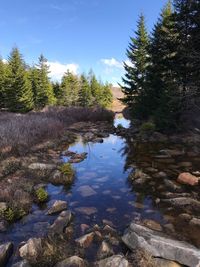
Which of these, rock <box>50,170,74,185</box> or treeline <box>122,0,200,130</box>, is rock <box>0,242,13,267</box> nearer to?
rock <box>50,170,74,185</box>

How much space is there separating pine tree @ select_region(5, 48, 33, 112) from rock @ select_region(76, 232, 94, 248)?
97.3ft

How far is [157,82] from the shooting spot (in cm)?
1794

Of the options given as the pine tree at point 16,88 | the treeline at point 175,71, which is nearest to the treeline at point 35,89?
the pine tree at point 16,88

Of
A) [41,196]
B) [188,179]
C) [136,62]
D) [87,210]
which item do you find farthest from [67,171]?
[136,62]

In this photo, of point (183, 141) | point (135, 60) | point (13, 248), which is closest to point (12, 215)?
point (13, 248)

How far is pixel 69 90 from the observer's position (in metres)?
42.8

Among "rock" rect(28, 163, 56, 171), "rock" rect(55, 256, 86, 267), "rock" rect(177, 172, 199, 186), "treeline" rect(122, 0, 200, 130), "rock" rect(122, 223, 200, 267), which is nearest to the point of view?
"rock" rect(122, 223, 200, 267)

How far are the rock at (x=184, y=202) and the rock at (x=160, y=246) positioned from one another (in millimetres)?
2107

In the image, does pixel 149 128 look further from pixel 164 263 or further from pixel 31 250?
pixel 31 250

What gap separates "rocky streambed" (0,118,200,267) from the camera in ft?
14.7

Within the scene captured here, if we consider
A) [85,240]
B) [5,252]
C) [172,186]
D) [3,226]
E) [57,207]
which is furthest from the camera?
[172,186]

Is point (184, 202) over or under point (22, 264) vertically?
under

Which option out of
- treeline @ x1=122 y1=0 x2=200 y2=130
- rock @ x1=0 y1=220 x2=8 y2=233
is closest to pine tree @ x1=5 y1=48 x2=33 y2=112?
treeline @ x1=122 y1=0 x2=200 y2=130

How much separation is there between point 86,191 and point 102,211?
1461mm
